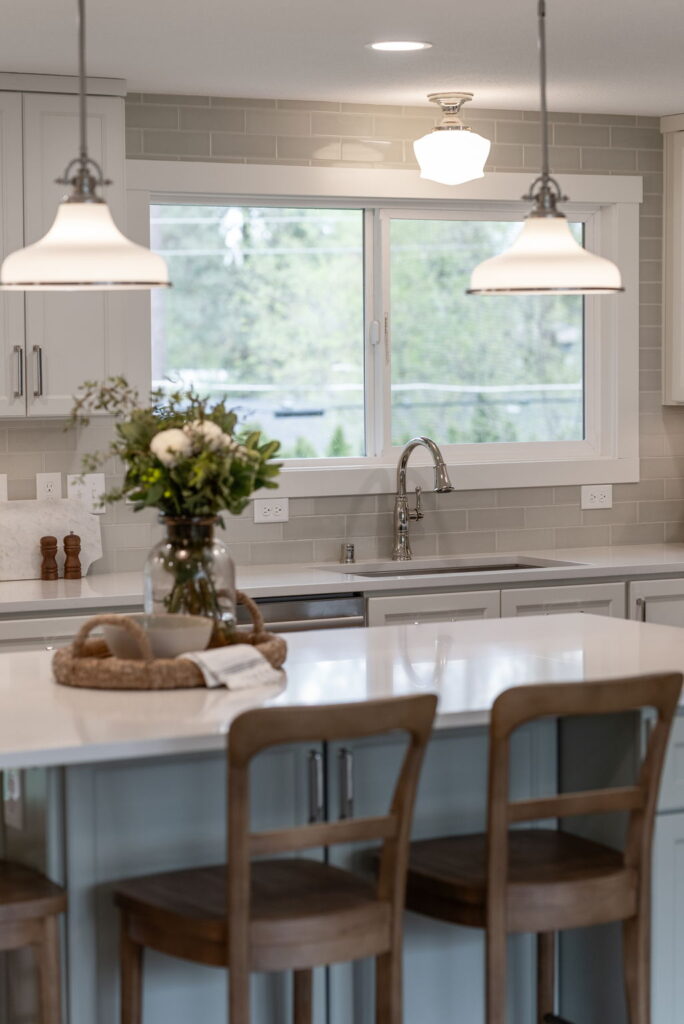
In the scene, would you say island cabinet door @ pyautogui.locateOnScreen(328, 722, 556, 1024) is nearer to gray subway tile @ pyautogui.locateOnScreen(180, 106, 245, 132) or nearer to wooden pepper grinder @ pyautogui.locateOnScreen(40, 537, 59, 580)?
wooden pepper grinder @ pyautogui.locateOnScreen(40, 537, 59, 580)

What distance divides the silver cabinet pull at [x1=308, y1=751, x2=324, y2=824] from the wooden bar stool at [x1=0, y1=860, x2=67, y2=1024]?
1.64 feet

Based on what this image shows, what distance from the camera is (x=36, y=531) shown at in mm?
→ 4789

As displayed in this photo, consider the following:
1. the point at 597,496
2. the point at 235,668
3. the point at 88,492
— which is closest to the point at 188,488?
the point at 235,668

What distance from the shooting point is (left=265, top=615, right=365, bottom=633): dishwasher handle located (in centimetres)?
446

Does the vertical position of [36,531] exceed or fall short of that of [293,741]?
it exceeds it

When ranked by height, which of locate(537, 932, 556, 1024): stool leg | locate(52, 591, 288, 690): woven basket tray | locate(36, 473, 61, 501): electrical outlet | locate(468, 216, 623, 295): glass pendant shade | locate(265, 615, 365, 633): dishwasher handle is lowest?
locate(537, 932, 556, 1024): stool leg

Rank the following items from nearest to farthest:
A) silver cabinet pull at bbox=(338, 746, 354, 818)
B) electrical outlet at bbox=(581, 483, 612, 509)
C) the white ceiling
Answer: silver cabinet pull at bbox=(338, 746, 354, 818) → the white ceiling → electrical outlet at bbox=(581, 483, 612, 509)

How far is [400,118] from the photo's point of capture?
17.3 feet

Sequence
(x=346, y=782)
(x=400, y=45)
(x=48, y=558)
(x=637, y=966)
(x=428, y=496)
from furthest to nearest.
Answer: (x=428, y=496) → (x=48, y=558) → (x=400, y=45) → (x=346, y=782) → (x=637, y=966)

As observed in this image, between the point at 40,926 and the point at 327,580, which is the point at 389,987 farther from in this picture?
the point at 327,580

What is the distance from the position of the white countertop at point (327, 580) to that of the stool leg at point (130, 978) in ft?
6.29

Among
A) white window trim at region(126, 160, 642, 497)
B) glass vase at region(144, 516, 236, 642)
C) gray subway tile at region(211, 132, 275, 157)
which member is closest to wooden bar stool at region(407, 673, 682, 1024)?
glass vase at region(144, 516, 236, 642)

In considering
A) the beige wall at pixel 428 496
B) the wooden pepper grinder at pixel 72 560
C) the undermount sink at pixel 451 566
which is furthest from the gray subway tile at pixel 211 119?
the undermount sink at pixel 451 566

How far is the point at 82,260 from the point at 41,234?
2.10m
